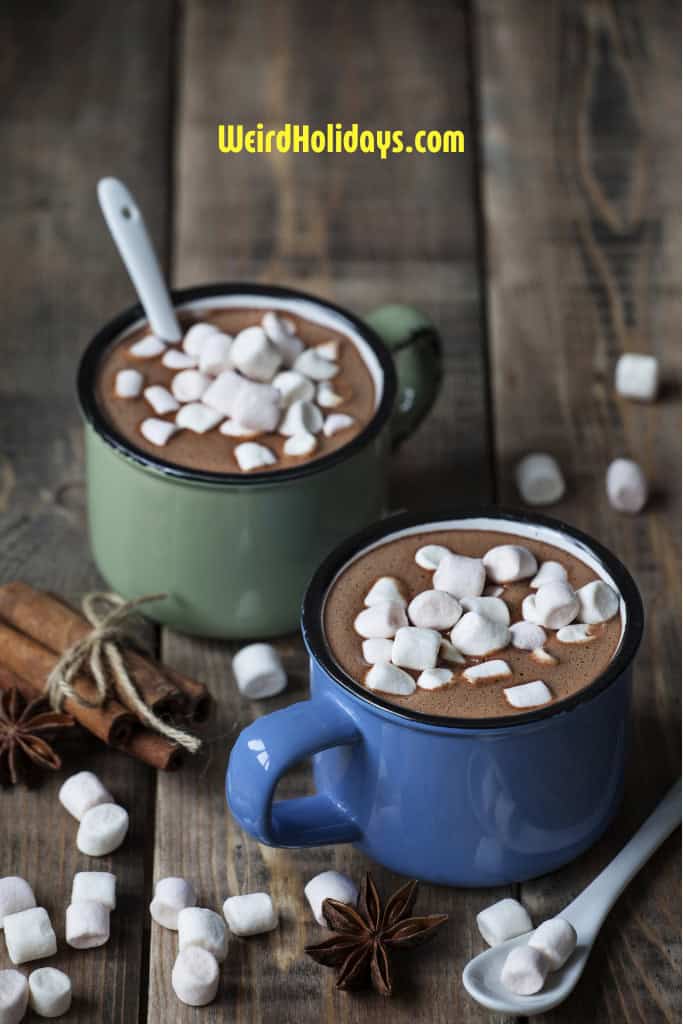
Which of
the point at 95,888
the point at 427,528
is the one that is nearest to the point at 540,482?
the point at 427,528

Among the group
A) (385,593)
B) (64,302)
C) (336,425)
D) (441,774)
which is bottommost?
(441,774)

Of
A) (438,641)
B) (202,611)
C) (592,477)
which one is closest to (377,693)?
(438,641)

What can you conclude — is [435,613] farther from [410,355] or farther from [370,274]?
[370,274]

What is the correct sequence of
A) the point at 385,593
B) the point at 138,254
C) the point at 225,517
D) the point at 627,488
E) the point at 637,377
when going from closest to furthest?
the point at 385,593
the point at 225,517
the point at 138,254
the point at 627,488
the point at 637,377

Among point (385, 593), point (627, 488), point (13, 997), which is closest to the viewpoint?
point (13, 997)

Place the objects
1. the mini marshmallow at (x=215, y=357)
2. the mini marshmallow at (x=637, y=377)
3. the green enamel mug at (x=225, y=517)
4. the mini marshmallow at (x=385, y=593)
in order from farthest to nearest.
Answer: the mini marshmallow at (x=637, y=377) → the mini marshmallow at (x=215, y=357) → the green enamel mug at (x=225, y=517) → the mini marshmallow at (x=385, y=593)

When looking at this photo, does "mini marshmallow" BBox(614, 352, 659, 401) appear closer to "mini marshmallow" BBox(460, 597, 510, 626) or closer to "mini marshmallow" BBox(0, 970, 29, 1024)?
"mini marshmallow" BBox(460, 597, 510, 626)

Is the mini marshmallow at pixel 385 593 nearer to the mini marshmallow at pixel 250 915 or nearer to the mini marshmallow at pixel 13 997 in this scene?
the mini marshmallow at pixel 250 915

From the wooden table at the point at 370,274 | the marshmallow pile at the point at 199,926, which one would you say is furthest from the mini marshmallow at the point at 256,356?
the marshmallow pile at the point at 199,926
